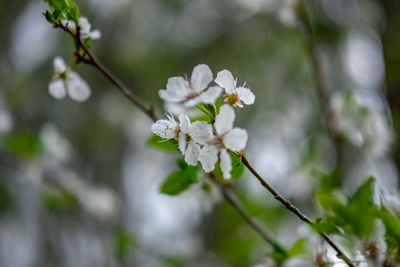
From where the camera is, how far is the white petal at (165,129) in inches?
28.5

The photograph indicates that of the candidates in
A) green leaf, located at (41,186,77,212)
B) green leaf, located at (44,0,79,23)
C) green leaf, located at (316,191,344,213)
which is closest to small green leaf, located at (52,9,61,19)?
green leaf, located at (44,0,79,23)

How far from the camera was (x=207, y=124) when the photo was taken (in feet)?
2.15

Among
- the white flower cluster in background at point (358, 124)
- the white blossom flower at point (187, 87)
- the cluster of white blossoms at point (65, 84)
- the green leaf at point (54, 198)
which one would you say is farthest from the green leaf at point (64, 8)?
the green leaf at point (54, 198)

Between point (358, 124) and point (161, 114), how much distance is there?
106 cm

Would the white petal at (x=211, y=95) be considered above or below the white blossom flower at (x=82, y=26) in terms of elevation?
below

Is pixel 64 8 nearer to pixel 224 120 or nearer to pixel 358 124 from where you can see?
pixel 224 120

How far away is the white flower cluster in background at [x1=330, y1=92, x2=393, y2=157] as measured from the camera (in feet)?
4.36

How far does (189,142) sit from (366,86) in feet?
5.45

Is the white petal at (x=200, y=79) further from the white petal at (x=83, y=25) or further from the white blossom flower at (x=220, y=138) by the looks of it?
the white petal at (x=83, y=25)

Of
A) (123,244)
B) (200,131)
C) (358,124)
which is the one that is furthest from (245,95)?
(123,244)

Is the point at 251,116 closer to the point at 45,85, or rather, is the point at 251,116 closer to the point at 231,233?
the point at 231,233

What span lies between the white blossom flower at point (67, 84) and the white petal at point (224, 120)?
1.52ft

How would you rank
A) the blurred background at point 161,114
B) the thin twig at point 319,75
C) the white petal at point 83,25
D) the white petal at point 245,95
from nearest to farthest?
the white petal at point 245,95 → the white petal at point 83,25 → the thin twig at point 319,75 → the blurred background at point 161,114

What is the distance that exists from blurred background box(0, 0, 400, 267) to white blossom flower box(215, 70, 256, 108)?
2.24 feet
